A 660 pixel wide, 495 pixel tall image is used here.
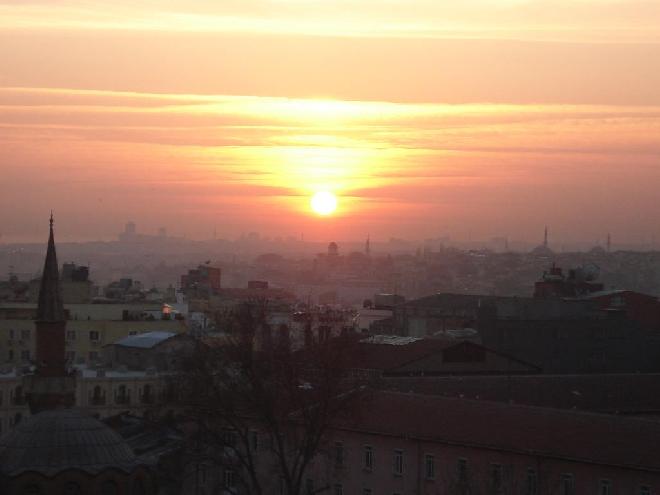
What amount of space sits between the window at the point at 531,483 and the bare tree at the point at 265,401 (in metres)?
5.68

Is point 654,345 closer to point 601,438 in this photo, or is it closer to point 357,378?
point 357,378

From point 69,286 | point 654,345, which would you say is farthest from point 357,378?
point 69,286

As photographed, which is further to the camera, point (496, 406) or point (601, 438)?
point (496, 406)

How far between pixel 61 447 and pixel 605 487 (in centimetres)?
1245

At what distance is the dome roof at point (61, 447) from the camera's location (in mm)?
44406

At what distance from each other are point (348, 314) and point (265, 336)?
4944cm

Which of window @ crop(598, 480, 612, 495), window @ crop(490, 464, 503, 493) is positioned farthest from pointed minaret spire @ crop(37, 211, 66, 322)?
window @ crop(598, 480, 612, 495)

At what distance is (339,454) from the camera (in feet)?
180

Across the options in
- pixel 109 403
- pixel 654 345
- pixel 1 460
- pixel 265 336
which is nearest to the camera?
pixel 1 460

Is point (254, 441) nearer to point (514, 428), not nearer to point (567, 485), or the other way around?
point (514, 428)

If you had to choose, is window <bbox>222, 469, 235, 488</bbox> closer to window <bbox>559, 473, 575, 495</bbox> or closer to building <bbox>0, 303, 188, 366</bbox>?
window <bbox>559, 473, 575, 495</bbox>

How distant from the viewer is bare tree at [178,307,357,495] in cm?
5231

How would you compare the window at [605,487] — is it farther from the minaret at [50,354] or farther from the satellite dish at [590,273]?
the satellite dish at [590,273]

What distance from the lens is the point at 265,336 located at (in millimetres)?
58594
